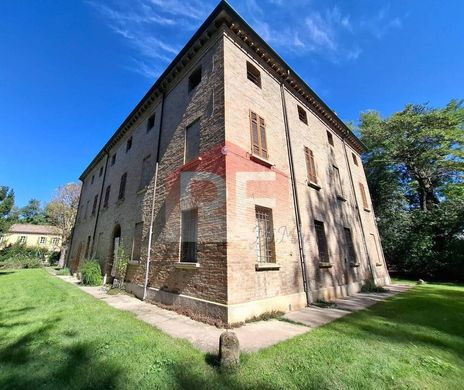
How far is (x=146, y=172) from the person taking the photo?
11.2 meters

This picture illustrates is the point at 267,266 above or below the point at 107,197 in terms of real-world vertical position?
below

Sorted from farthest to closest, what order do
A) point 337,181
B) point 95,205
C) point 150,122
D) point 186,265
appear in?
1. point 95,205
2. point 337,181
3. point 150,122
4. point 186,265

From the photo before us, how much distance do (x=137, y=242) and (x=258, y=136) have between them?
696cm

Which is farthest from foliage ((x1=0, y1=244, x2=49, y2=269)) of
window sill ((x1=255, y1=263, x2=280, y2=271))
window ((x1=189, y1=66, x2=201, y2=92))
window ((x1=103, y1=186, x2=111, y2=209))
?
window sill ((x1=255, y1=263, x2=280, y2=271))

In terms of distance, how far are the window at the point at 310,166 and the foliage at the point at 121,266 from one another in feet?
30.1

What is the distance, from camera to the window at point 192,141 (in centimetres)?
806

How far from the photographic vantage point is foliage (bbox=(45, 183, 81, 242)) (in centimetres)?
2780

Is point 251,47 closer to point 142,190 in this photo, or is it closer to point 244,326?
point 142,190

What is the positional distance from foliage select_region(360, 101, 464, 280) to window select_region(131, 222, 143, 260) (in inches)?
805

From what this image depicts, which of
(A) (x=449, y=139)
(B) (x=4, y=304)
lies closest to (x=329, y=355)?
(B) (x=4, y=304)

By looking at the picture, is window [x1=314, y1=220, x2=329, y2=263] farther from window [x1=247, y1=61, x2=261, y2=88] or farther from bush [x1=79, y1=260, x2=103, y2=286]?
bush [x1=79, y1=260, x2=103, y2=286]

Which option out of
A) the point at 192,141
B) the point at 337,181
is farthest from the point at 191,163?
the point at 337,181

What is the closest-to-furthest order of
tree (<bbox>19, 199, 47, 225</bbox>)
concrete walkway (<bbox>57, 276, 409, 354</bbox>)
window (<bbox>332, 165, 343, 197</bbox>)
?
concrete walkway (<bbox>57, 276, 409, 354</bbox>)
window (<bbox>332, 165, 343, 197</bbox>)
tree (<bbox>19, 199, 47, 225</bbox>)

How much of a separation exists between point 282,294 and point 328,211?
5419mm
